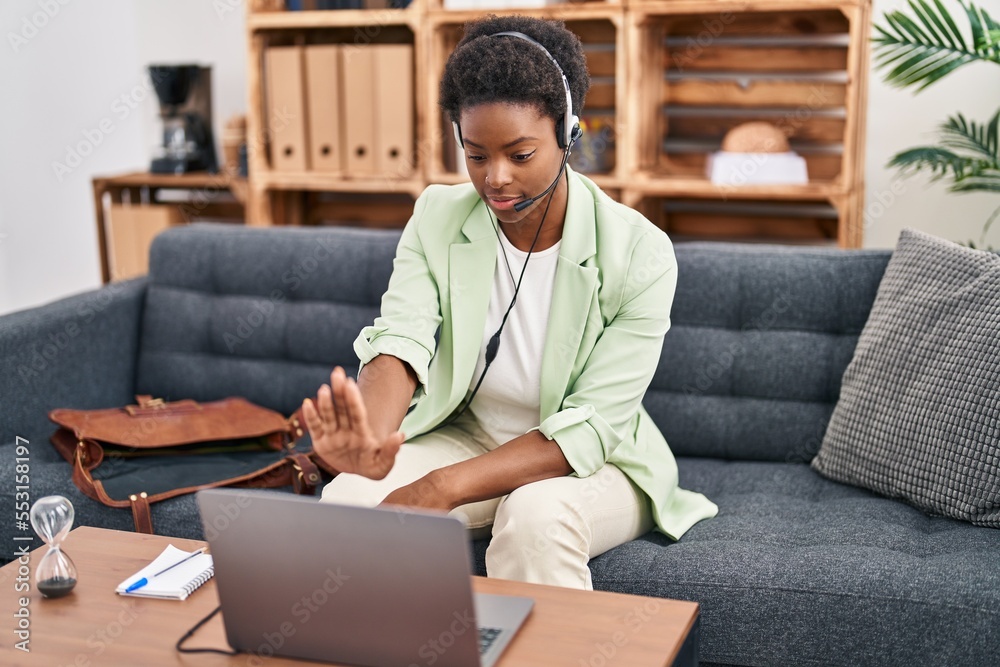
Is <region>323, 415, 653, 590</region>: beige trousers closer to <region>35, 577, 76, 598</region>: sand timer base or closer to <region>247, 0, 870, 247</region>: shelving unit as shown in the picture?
<region>35, 577, 76, 598</region>: sand timer base

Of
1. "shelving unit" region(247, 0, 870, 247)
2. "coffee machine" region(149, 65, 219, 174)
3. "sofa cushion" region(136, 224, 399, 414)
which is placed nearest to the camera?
"sofa cushion" region(136, 224, 399, 414)

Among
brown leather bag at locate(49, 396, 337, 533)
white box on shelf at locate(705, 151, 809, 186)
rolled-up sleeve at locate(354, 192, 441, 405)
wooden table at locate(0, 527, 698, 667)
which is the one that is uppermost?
white box on shelf at locate(705, 151, 809, 186)

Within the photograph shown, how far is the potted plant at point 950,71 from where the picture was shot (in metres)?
2.31

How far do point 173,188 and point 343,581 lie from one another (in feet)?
9.58

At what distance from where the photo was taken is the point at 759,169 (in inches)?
112

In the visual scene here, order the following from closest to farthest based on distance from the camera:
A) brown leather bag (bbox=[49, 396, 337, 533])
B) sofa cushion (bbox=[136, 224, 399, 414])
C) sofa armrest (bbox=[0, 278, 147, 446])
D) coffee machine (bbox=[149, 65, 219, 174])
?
brown leather bag (bbox=[49, 396, 337, 533]) < sofa armrest (bbox=[0, 278, 147, 446]) < sofa cushion (bbox=[136, 224, 399, 414]) < coffee machine (bbox=[149, 65, 219, 174])

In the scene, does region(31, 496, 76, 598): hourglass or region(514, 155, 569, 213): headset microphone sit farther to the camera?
region(514, 155, 569, 213): headset microphone

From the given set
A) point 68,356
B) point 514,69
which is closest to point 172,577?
point 514,69

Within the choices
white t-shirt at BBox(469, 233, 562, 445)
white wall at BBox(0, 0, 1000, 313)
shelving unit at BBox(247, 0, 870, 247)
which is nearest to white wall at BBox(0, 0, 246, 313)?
white wall at BBox(0, 0, 1000, 313)

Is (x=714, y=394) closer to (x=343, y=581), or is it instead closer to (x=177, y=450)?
(x=177, y=450)

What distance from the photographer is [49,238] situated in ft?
12.3

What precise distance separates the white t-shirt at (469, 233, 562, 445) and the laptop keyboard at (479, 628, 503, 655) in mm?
600

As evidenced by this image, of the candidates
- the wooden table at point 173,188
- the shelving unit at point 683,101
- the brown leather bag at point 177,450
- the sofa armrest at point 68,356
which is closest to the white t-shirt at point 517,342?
the brown leather bag at point 177,450

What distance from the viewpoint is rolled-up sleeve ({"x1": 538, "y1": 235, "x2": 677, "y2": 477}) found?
154 centimetres
